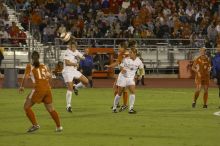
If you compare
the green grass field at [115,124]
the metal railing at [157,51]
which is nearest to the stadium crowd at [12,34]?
the metal railing at [157,51]

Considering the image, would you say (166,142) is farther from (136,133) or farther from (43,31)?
(43,31)

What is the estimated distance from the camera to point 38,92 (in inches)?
668

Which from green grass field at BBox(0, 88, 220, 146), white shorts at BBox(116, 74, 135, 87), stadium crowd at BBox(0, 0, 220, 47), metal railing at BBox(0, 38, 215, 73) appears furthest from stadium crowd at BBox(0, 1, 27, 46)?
white shorts at BBox(116, 74, 135, 87)

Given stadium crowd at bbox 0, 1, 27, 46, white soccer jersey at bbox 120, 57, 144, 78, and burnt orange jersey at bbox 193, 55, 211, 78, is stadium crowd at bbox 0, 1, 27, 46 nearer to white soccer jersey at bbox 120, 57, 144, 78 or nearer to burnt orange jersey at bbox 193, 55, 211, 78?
burnt orange jersey at bbox 193, 55, 211, 78

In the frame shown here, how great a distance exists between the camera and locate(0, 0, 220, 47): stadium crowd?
142 feet

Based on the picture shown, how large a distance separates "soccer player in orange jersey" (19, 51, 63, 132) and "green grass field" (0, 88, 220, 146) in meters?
0.39

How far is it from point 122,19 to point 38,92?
91.5ft

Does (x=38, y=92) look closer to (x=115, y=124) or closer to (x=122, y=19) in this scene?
(x=115, y=124)

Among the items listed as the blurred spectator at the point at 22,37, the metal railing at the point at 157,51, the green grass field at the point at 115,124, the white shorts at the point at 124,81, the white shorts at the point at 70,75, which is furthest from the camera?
the metal railing at the point at 157,51

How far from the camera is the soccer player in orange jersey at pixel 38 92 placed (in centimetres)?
1695

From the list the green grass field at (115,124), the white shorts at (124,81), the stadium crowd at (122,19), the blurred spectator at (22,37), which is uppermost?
the stadium crowd at (122,19)

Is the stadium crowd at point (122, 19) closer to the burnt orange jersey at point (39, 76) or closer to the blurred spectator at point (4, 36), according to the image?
the blurred spectator at point (4, 36)

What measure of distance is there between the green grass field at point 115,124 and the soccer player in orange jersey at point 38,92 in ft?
1.28

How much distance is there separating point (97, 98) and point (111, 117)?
7866mm
